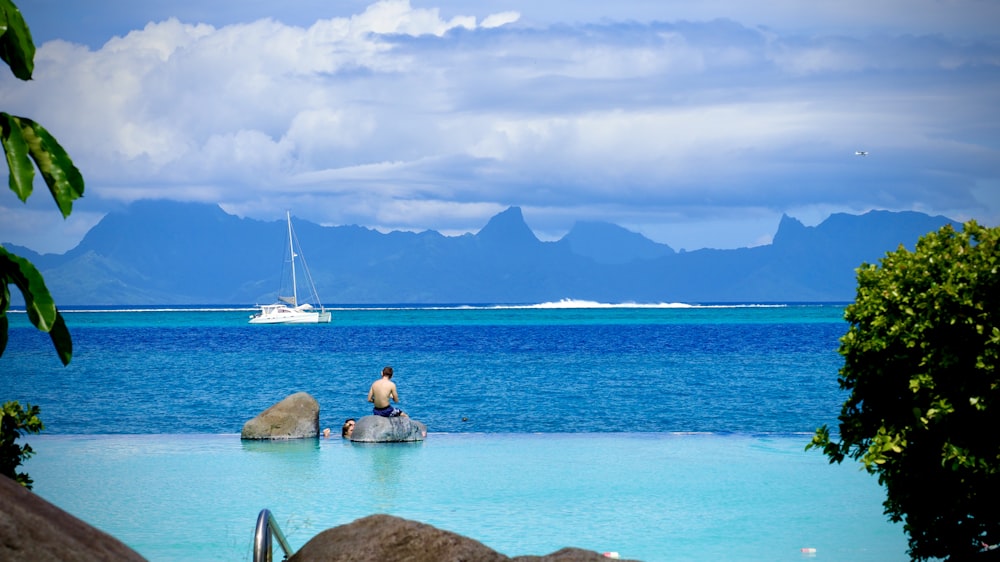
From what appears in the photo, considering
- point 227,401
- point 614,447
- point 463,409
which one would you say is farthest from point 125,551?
point 227,401

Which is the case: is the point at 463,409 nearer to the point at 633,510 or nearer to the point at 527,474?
the point at 527,474

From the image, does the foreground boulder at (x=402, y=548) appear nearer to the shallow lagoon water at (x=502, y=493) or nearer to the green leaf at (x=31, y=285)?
the green leaf at (x=31, y=285)

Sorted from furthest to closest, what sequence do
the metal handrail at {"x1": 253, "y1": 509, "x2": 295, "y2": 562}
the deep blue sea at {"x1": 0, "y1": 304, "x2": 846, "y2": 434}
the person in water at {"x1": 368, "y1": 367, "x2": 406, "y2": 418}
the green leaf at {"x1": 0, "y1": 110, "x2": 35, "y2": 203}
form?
the deep blue sea at {"x1": 0, "y1": 304, "x2": 846, "y2": 434} < the person in water at {"x1": 368, "y1": 367, "x2": 406, "y2": 418} < the metal handrail at {"x1": 253, "y1": 509, "x2": 295, "y2": 562} < the green leaf at {"x1": 0, "y1": 110, "x2": 35, "y2": 203}

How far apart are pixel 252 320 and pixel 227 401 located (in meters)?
98.3

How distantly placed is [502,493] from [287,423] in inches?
328

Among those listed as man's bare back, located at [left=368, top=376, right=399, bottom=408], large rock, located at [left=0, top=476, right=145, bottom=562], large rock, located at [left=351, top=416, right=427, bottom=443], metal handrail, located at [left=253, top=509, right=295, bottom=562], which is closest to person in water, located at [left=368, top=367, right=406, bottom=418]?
man's bare back, located at [left=368, top=376, right=399, bottom=408]

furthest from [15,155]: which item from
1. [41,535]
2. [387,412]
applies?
[387,412]

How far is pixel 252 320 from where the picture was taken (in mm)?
133500

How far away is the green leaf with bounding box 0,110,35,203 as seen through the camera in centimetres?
449

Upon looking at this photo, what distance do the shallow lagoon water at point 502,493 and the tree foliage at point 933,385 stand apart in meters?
3.72

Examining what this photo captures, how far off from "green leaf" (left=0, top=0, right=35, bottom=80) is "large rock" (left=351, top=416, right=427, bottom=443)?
60.4 ft

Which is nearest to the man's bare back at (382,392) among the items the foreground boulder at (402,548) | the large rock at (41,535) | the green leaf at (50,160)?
the foreground boulder at (402,548)

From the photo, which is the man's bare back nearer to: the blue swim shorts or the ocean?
the blue swim shorts

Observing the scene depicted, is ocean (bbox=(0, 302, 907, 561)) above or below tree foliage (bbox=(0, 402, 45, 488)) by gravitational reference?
below
